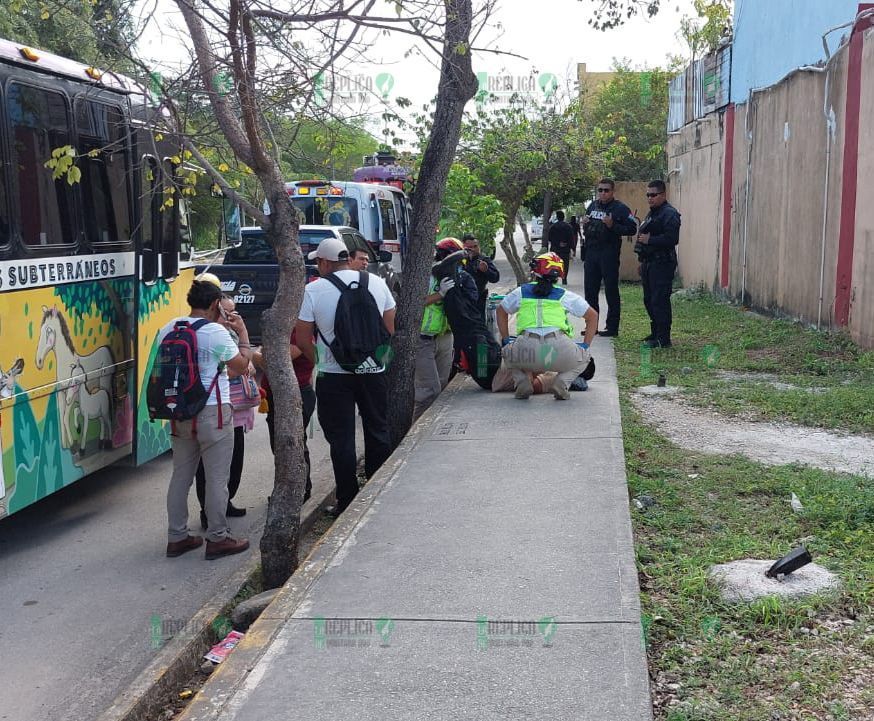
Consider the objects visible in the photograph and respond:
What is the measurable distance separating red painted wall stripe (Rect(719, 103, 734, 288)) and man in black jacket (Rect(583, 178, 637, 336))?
5.49 m

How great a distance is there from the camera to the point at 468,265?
9.27m

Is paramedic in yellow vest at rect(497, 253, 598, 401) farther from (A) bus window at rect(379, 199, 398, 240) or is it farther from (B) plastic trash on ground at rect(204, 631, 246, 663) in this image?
(A) bus window at rect(379, 199, 398, 240)

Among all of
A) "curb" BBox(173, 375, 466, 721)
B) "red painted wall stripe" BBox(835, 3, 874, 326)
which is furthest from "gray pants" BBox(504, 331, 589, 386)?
"red painted wall stripe" BBox(835, 3, 874, 326)

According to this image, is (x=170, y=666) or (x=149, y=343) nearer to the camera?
(x=170, y=666)

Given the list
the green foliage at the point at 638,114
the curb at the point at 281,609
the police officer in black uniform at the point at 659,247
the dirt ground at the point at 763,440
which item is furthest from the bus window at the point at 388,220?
the green foliage at the point at 638,114

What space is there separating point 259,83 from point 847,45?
8.24 meters

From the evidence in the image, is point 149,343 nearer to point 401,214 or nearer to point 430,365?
point 430,365

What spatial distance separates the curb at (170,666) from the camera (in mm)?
A: 4020

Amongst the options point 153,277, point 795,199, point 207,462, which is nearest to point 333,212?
point 795,199

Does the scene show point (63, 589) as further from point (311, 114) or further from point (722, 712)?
point (722, 712)

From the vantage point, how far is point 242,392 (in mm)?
6223

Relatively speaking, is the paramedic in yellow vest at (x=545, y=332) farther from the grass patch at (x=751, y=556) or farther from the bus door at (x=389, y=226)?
the bus door at (x=389, y=226)

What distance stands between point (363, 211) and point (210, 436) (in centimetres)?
1138

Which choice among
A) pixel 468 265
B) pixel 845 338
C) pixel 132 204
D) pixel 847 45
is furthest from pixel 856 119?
pixel 132 204
